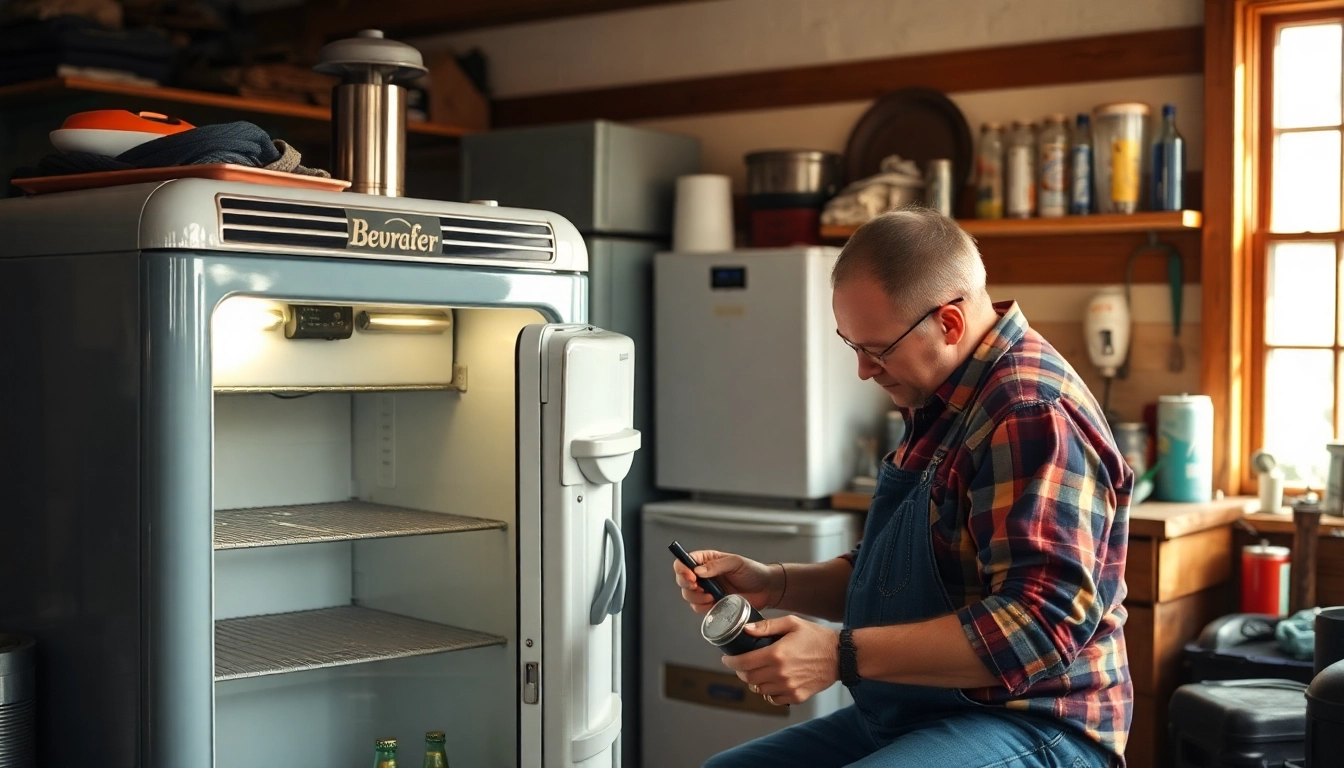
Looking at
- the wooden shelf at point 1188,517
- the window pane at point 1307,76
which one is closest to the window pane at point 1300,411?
the wooden shelf at point 1188,517

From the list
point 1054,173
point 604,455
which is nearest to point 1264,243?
point 1054,173

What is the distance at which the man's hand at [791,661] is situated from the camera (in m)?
1.90

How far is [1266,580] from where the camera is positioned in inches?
135

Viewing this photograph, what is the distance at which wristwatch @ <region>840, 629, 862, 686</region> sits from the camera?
75.7 inches

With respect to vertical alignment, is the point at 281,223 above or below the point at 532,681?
above

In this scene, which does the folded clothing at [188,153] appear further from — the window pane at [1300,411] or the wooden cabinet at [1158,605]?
the window pane at [1300,411]

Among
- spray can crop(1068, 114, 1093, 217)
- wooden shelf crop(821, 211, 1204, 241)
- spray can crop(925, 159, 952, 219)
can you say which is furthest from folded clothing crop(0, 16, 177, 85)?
spray can crop(1068, 114, 1093, 217)

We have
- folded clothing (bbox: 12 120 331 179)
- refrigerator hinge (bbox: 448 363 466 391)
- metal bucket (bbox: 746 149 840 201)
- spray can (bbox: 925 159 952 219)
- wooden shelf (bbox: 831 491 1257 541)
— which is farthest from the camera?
metal bucket (bbox: 746 149 840 201)

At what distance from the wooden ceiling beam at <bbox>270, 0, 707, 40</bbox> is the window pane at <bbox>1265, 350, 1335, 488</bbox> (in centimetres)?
218

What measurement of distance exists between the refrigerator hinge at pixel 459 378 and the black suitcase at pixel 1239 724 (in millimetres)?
1557

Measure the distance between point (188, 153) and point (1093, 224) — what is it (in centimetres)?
234

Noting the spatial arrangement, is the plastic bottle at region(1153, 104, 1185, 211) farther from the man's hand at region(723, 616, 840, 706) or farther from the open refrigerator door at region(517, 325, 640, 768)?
the man's hand at region(723, 616, 840, 706)

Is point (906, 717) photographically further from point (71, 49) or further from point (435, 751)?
point (71, 49)

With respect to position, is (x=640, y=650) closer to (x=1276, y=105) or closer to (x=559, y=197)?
(x=559, y=197)
